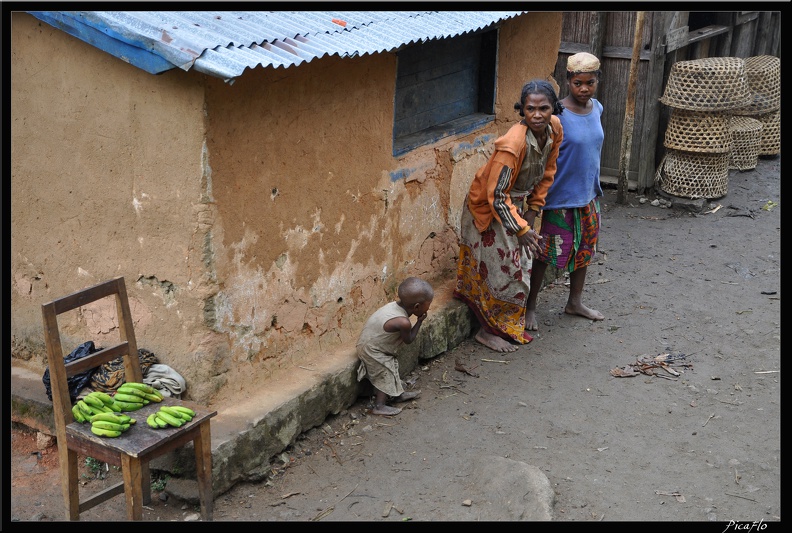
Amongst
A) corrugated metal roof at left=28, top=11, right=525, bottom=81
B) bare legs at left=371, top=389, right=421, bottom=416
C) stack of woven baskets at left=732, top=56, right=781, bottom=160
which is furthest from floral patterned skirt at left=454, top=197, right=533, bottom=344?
stack of woven baskets at left=732, top=56, right=781, bottom=160

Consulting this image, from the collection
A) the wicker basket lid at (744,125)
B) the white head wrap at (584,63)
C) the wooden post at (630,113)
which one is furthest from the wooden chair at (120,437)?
the wicker basket lid at (744,125)

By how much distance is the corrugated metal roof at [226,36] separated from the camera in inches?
149

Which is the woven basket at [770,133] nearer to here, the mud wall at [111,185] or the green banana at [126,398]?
the mud wall at [111,185]

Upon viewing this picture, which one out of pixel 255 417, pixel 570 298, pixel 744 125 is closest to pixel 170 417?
pixel 255 417

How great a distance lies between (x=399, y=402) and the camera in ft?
17.3

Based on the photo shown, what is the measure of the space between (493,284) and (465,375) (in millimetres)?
621

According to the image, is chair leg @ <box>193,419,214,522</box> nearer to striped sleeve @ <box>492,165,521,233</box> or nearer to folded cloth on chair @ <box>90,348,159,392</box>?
folded cloth on chair @ <box>90,348,159,392</box>

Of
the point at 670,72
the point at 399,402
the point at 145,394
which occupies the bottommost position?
the point at 399,402

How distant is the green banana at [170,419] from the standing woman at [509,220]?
240 cm

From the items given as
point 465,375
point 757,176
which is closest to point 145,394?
point 465,375

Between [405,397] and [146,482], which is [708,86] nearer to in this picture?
[405,397]

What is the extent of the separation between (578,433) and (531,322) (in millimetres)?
1399

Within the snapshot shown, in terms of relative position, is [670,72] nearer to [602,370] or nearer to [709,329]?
[709,329]

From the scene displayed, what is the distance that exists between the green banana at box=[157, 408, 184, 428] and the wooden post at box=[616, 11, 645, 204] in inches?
243
